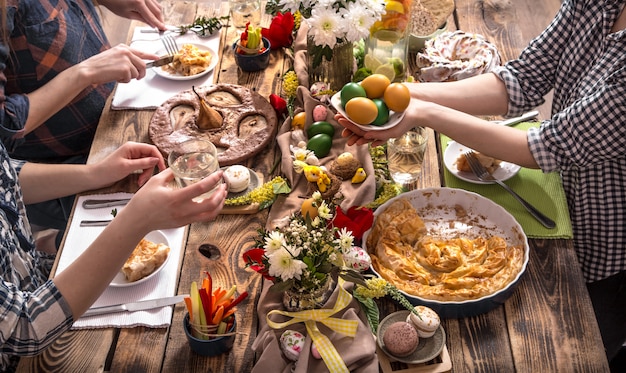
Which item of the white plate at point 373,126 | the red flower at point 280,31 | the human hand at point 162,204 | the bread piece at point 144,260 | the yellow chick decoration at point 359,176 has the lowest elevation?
the bread piece at point 144,260

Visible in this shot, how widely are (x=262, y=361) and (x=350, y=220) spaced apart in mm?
387

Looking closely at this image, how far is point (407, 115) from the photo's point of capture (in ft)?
5.04

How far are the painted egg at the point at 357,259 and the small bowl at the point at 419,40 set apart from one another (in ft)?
3.20

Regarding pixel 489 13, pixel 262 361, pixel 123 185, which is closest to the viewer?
pixel 262 361

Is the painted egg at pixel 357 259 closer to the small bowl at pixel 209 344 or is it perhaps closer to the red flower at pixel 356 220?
the red flower at pixel 356 220

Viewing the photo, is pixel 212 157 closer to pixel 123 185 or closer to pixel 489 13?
pixel 123 185

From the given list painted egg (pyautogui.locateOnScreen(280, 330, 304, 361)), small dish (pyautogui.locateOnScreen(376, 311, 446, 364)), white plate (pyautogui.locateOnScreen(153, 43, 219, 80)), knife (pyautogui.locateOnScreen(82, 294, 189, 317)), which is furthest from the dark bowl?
white plate (pyautogui.locateOnScreen(153, 43, 219, 80))

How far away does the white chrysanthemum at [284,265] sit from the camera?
1097mm

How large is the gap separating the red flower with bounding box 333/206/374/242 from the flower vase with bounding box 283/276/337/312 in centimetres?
15

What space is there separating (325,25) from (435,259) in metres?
0.68

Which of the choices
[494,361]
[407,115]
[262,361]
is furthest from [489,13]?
[262,361]

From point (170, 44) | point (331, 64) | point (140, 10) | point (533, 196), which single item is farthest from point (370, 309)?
point (140, 10)

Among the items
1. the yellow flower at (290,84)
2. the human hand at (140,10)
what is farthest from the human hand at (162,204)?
the human hand at (140,10)

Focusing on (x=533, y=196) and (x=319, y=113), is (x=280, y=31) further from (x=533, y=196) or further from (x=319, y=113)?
(x=533, y=196)
